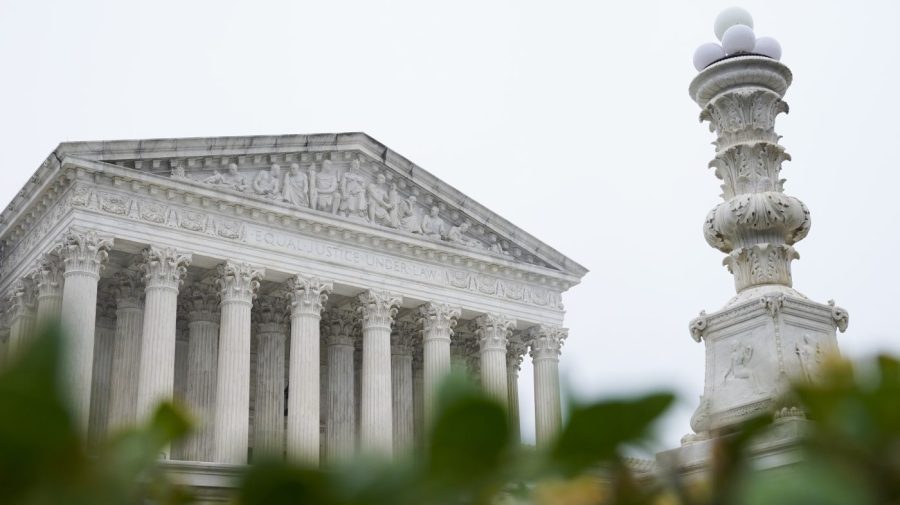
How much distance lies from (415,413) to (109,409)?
458 inches

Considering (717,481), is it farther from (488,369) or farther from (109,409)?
(488,369)

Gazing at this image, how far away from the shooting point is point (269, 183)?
107 feet

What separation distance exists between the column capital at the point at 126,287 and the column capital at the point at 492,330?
11896 mm

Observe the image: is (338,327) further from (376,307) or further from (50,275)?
(50,275)

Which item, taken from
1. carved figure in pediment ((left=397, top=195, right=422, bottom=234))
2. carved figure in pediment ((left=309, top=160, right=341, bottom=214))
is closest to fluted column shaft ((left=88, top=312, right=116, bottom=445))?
carved figure in pediment ((left=309, top=160, right=341, bottom=214))

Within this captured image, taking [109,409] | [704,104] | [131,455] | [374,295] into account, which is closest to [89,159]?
[109,409]

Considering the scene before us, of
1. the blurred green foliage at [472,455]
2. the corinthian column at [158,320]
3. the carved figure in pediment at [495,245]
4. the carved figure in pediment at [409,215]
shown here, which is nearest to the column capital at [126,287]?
the corinthian column at [158,320]

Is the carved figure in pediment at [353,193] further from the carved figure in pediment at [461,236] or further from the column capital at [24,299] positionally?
the column capital at [24,299]

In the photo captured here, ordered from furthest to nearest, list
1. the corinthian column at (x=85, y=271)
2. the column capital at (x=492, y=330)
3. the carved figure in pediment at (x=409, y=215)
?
1. the column capital at (x=492, y=330)
2. the carved figure in pediment at (x=409, y=215)
3. the corinthian column at (x=85, y=271)

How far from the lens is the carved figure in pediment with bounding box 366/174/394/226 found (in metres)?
34.6

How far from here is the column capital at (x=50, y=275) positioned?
2927 cm

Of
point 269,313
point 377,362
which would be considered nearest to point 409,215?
point 377,362

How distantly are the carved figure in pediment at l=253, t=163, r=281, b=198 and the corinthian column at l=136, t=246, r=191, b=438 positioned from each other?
362cm

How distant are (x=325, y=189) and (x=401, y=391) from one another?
815 centimetres
